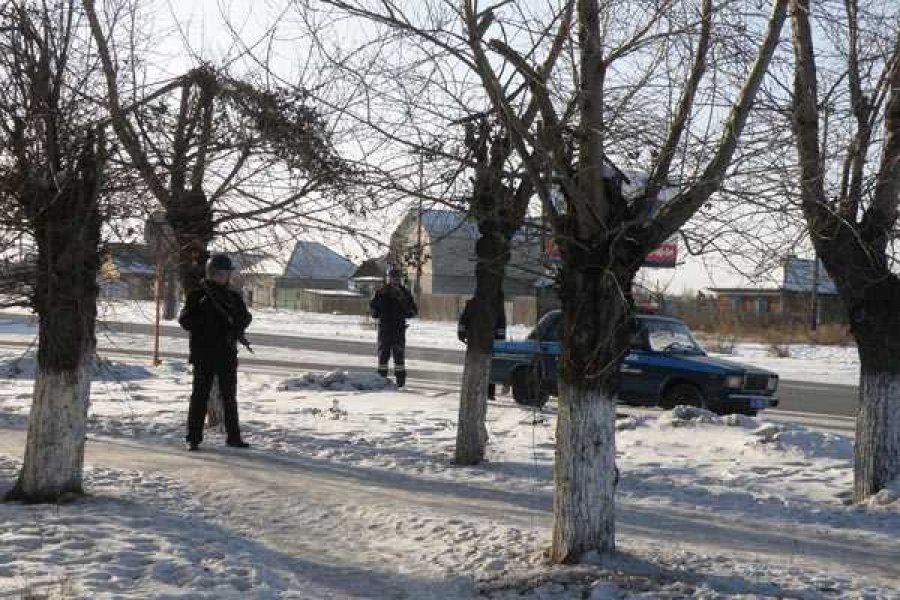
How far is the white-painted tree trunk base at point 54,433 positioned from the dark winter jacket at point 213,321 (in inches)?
102

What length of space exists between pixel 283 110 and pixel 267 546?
364cm

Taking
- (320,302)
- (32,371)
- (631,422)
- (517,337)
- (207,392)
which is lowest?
(32,371)

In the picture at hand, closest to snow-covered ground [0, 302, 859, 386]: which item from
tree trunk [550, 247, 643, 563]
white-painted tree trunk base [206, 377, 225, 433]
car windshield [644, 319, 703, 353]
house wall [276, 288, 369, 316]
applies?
white-painted tree trunk base [206, 377, 225, 433]

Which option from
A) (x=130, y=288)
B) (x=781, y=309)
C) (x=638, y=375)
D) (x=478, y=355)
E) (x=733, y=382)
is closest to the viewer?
(x=478, y=355)

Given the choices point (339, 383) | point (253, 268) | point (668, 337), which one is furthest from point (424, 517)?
point (339, 383)

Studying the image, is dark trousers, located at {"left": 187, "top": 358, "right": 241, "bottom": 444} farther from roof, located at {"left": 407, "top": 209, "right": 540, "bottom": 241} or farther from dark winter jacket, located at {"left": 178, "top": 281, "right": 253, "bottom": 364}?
roof, located at {"left": 407, "top": 209, "right": 540, "bottom": 241}

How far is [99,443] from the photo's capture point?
10180 millimetres

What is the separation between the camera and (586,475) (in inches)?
231

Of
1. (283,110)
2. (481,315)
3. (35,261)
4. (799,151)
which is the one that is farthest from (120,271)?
(799,151)

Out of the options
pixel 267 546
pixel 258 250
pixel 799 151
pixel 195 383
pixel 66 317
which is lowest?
pixel 267 546

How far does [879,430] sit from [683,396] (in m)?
5.45

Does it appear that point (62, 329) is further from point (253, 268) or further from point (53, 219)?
point (253, 268)

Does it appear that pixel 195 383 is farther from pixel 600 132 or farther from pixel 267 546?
pixel 600 132

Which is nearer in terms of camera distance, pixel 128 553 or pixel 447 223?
pixel 128 553
